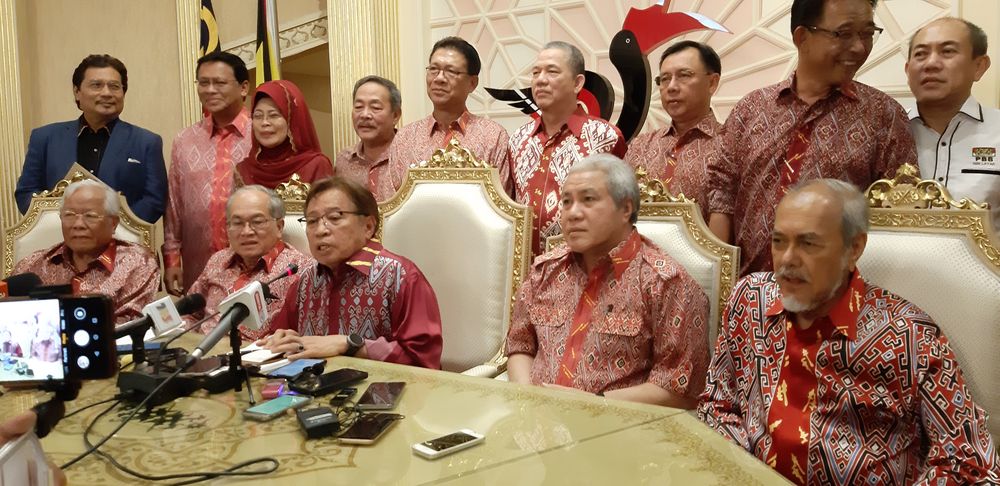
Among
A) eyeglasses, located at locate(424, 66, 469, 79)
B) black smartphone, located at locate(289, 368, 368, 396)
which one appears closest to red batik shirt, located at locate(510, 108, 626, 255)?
eyeglasses, located at locate(424, 66, 469, 79)

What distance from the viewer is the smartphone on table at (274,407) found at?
167cm

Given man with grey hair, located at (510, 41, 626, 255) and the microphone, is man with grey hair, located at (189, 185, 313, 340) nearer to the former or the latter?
man with grey hair, located at (510, 41, 626, 255)

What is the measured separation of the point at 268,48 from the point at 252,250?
116 inches

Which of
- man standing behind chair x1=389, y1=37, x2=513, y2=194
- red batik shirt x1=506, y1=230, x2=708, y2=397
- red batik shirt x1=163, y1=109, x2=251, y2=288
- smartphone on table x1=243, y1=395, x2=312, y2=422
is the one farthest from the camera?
red batik shirt x1=163, y1=109, x2=251, y2=288

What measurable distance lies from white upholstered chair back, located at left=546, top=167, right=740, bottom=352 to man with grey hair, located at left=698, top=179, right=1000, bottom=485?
→ 0.36 metres

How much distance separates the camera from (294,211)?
339cm

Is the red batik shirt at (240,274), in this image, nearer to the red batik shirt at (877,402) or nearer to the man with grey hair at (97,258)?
the man with grey hair at (97,258)

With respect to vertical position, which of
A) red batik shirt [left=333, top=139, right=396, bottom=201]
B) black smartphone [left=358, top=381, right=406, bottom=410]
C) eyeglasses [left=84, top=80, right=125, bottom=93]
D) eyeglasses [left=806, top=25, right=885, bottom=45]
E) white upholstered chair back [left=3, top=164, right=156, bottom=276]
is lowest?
black smartphone [left=358, top=381, right=406, bottom=410]

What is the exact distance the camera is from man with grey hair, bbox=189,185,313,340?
3.04m

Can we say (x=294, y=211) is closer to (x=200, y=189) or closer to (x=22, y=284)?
(x=200, y=189)

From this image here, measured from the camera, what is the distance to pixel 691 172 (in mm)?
3031

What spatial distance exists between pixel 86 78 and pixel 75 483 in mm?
3204

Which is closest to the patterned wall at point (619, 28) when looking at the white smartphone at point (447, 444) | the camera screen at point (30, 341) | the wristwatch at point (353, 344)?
the wristwatch at point (353, 344)

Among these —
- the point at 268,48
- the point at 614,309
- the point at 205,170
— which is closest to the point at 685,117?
the point at 614,309
